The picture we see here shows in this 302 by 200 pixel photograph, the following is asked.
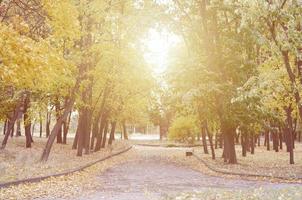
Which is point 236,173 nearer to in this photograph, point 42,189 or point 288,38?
point 288,38

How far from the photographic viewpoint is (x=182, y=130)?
61062 millimetres

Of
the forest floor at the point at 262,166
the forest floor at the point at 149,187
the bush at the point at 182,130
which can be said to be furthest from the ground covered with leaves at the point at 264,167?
the bush at the point at 182,130

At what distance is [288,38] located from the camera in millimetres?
20062

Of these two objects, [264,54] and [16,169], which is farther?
[264,54]

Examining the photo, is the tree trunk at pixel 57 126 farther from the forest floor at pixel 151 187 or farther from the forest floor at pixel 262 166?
the forest floor at pixel 262 166

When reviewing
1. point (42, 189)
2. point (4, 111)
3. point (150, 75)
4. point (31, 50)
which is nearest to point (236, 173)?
point (42, 189)

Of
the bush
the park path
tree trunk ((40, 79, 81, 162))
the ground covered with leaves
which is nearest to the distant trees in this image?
the ground covered with leaves

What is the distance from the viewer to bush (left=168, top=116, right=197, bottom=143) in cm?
5884

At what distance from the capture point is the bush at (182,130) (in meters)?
58.8

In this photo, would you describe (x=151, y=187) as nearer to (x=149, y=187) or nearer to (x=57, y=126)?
(x=149, y=187)

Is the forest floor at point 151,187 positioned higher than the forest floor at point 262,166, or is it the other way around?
the forest floor at point 262,166

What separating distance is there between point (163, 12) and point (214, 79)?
6300mm

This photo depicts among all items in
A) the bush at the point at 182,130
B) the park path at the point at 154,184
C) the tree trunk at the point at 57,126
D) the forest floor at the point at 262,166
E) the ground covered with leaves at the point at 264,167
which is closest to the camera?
the park path at the point at 154,184

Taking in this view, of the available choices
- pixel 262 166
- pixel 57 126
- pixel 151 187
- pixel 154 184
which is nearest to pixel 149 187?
pixel 151 187
